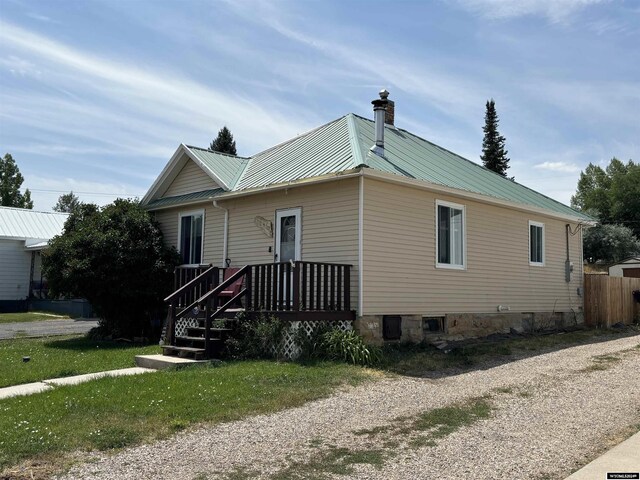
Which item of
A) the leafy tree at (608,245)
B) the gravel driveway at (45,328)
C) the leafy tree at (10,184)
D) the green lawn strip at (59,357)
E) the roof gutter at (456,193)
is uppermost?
the leafy tree at (10,184)

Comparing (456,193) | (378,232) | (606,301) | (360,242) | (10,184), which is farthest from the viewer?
(10,184)

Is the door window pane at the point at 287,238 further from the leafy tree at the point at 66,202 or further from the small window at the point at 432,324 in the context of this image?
the leafy tree at the point at 66,202

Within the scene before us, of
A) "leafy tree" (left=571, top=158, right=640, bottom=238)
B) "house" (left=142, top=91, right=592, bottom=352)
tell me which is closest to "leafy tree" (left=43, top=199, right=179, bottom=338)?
"house" (left=142, top=91, right=592, bottom=352)

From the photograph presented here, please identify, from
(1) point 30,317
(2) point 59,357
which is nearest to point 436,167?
(2) point 59,357

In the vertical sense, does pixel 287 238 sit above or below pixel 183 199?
below

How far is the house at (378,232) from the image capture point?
37.6 ft

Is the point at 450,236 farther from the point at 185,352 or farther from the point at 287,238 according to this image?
the point at 185,352

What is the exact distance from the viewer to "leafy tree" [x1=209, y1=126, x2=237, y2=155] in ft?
129

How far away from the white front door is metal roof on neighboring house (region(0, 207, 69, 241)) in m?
18.4

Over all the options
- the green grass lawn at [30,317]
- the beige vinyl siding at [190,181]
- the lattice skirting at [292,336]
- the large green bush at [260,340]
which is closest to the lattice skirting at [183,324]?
the large green bush at [260,340]

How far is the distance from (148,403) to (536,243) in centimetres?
1235

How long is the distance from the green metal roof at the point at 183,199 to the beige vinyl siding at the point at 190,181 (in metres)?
0.18

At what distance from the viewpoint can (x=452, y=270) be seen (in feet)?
44.1

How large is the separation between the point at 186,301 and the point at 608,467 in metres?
9.68
